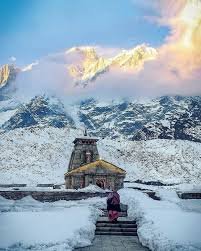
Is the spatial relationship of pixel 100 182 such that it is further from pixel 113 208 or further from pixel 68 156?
pixel 68 156

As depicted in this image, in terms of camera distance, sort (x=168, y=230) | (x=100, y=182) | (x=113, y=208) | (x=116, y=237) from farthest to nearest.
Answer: (x=100, y=182) < (x=113, y=208) < (x=116, y=237) < (x=168, y=230)

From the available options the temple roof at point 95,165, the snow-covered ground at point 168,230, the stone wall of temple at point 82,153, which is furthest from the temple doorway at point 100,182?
the snow-covered ground at point 168,230

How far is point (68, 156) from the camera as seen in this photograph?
97.5 m

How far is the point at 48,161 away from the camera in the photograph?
93.6m

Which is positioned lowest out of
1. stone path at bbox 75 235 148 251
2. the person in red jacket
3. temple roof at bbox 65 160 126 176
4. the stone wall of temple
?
stone path at bbox 75 235 148 251

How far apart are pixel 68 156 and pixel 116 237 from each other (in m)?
82.7

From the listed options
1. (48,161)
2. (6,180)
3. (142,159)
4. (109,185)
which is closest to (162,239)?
(109,185)

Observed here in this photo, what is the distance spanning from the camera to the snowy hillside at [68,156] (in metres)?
86.8

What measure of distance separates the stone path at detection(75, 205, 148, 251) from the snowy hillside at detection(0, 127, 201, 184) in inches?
2430

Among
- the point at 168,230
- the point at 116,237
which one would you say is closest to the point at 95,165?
the point at 116,237

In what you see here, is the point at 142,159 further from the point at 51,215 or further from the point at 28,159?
the point at 51,215

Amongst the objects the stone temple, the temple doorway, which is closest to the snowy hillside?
the stone temple

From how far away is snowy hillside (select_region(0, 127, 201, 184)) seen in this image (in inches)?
3418

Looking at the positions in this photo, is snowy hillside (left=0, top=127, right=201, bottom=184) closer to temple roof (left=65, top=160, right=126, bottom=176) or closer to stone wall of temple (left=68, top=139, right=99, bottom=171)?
stone wall of temple (left=68, top=139, right=99, bottom=171)
